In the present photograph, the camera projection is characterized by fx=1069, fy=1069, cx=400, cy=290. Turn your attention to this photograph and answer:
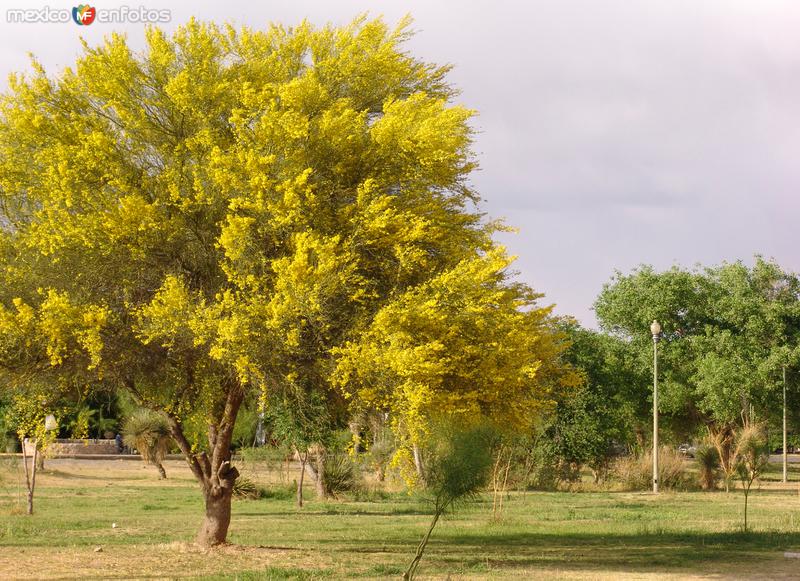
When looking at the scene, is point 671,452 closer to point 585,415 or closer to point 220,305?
point 585,415

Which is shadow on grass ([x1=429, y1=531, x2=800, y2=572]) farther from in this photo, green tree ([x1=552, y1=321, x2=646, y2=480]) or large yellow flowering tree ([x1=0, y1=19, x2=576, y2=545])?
green tree ([x1=552, y1=321, x2=646, y2=480])

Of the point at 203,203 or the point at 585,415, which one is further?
the point at 585,415

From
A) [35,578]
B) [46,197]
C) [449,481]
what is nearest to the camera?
[449,481]

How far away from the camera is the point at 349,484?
37906mm

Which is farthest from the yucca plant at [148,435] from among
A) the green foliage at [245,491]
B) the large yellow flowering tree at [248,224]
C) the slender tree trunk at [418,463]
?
the slender tree trunk at [418,463]

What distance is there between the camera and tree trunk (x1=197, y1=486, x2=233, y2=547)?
2034cm

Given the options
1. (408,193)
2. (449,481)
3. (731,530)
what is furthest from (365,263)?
(731,530)

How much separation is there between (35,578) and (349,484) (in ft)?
72.7

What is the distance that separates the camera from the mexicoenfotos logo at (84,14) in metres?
18.6

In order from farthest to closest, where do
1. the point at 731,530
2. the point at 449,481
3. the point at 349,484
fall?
the point at 349,484, the point at 731,530, the point at 449,481

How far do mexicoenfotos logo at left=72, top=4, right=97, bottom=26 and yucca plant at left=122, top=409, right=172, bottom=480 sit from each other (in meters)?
29.6

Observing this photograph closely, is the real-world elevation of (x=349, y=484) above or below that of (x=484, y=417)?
below

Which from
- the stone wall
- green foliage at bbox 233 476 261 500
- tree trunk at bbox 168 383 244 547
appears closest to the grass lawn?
tree trunk at bbox 168 383 244 547

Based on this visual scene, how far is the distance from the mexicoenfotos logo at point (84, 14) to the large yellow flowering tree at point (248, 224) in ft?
2.04
